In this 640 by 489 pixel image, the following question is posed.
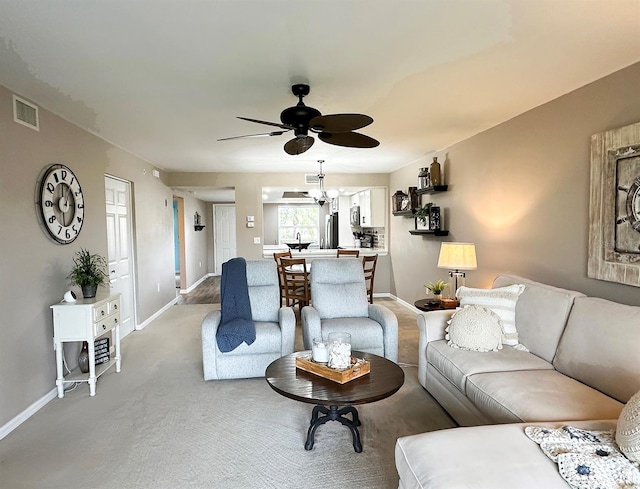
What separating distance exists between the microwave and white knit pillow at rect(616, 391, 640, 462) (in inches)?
264

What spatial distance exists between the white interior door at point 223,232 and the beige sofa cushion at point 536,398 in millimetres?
8918

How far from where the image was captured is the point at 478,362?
2.38 meters

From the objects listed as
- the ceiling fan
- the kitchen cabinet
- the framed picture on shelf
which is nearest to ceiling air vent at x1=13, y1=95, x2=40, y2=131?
the ceiling fan

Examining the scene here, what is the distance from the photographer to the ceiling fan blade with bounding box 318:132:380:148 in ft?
8.72

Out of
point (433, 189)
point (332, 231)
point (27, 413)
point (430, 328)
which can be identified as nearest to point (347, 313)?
point (430, 328)

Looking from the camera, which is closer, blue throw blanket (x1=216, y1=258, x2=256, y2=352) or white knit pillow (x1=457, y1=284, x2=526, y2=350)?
white knit pillow (x1=457, y1=284, x2=526, y2=350)

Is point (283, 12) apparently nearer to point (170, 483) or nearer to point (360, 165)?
point (170, 483)

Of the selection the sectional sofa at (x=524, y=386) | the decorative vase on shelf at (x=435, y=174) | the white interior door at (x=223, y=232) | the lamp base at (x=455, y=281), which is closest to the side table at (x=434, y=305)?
the lamp base at (x=455, y=281)

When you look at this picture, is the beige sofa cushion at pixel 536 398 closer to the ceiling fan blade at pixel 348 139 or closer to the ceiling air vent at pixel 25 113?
the ceiling fan blade at pixel 348 139

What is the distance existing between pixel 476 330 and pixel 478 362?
0.92 ft

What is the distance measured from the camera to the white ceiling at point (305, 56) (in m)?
1.75

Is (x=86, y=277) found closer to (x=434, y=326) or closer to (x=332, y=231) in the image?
(x=434, y=326)

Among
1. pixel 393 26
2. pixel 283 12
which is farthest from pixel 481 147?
pixel 283 12

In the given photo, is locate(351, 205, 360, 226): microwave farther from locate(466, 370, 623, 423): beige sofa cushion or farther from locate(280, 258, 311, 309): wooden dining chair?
locate(466, 370, 623, 423): beige sofa cushion
